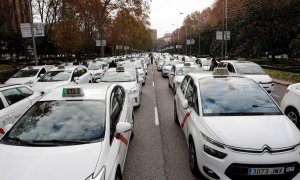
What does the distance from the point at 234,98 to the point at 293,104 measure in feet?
7.80

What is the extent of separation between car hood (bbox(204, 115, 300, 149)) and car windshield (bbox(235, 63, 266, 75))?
28.4 feet

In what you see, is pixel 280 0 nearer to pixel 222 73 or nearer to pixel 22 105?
pixel 222 73

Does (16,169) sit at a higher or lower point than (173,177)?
higher

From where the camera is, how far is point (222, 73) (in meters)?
6.65

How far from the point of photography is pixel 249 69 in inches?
533

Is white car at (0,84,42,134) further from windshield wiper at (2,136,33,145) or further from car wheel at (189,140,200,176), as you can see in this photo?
car wheel at (189,140,200,176)

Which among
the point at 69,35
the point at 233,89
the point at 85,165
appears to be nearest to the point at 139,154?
the point at 233,89

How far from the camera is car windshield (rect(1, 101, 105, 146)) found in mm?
4075

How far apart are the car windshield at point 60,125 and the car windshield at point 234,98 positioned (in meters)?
2.06

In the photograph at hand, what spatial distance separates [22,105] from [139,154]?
332 cm

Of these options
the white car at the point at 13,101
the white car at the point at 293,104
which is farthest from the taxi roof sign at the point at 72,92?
the white car at the point at 293,104

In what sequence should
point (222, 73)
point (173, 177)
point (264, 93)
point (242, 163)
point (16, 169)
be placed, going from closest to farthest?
1. point (16, 169)
2. point (242, 163)
3. point (173, 177)
4. point (264, 93)
5. point (222, 73)

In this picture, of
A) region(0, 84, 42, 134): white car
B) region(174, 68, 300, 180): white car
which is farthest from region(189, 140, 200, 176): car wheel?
region(0, 84, 42, 134): white car

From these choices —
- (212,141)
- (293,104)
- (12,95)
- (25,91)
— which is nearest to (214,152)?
(212,141)
